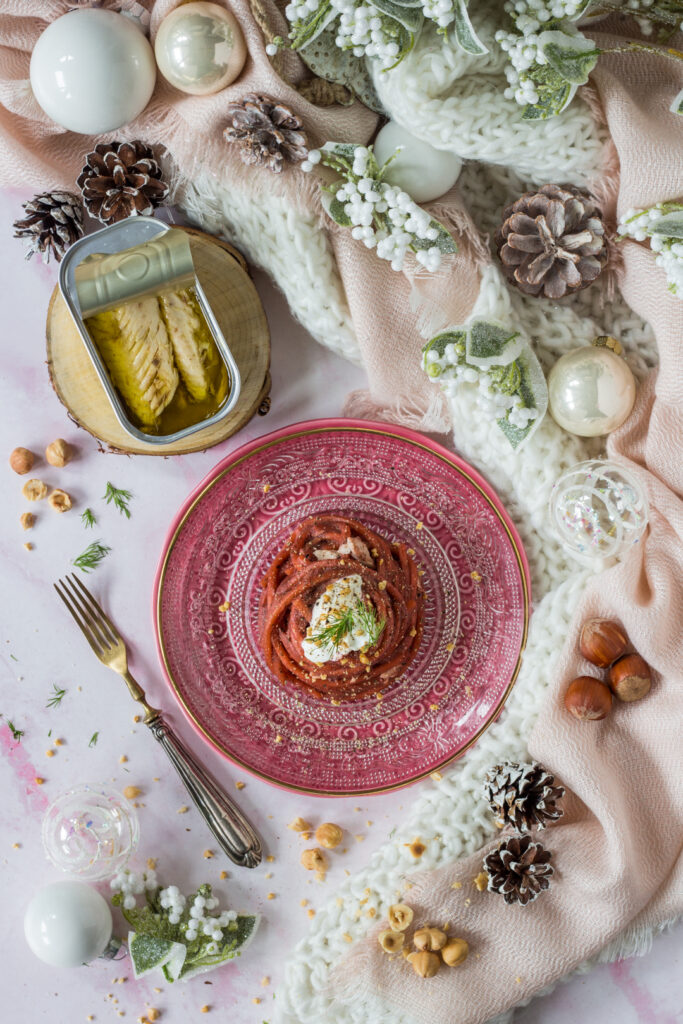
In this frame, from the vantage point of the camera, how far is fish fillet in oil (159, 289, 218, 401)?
1204mm

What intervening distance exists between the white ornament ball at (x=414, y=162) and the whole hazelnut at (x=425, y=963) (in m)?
Answer: 1.12

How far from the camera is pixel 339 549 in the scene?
1.33 meters

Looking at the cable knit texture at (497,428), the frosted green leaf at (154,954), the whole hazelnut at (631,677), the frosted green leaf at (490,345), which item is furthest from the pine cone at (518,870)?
the frosted green leaf at (490,345)

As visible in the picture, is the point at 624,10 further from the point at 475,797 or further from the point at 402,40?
the point at 475,797

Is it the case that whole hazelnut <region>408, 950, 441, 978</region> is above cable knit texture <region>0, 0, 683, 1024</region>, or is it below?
below

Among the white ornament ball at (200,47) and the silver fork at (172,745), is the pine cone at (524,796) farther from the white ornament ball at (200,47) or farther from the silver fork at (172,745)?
the white ornament ball at (200,47)

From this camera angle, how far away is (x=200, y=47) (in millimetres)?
1123

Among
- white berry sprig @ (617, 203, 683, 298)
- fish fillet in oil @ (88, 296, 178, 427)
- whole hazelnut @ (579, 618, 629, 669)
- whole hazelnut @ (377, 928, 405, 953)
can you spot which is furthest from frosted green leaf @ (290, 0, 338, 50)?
whole hazelnut @ (377, 928, 405, 953)

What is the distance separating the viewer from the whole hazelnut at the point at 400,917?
4.18 ft

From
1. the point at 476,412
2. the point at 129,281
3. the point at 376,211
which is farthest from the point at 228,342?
the point at 476,412

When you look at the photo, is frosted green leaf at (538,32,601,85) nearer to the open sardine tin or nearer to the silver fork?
the open sardine tin

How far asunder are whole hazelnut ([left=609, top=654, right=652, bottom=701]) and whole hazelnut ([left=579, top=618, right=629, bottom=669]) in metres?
0.02

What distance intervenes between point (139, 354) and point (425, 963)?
0.98 meters

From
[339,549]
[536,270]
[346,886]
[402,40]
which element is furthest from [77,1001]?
[402,40]
